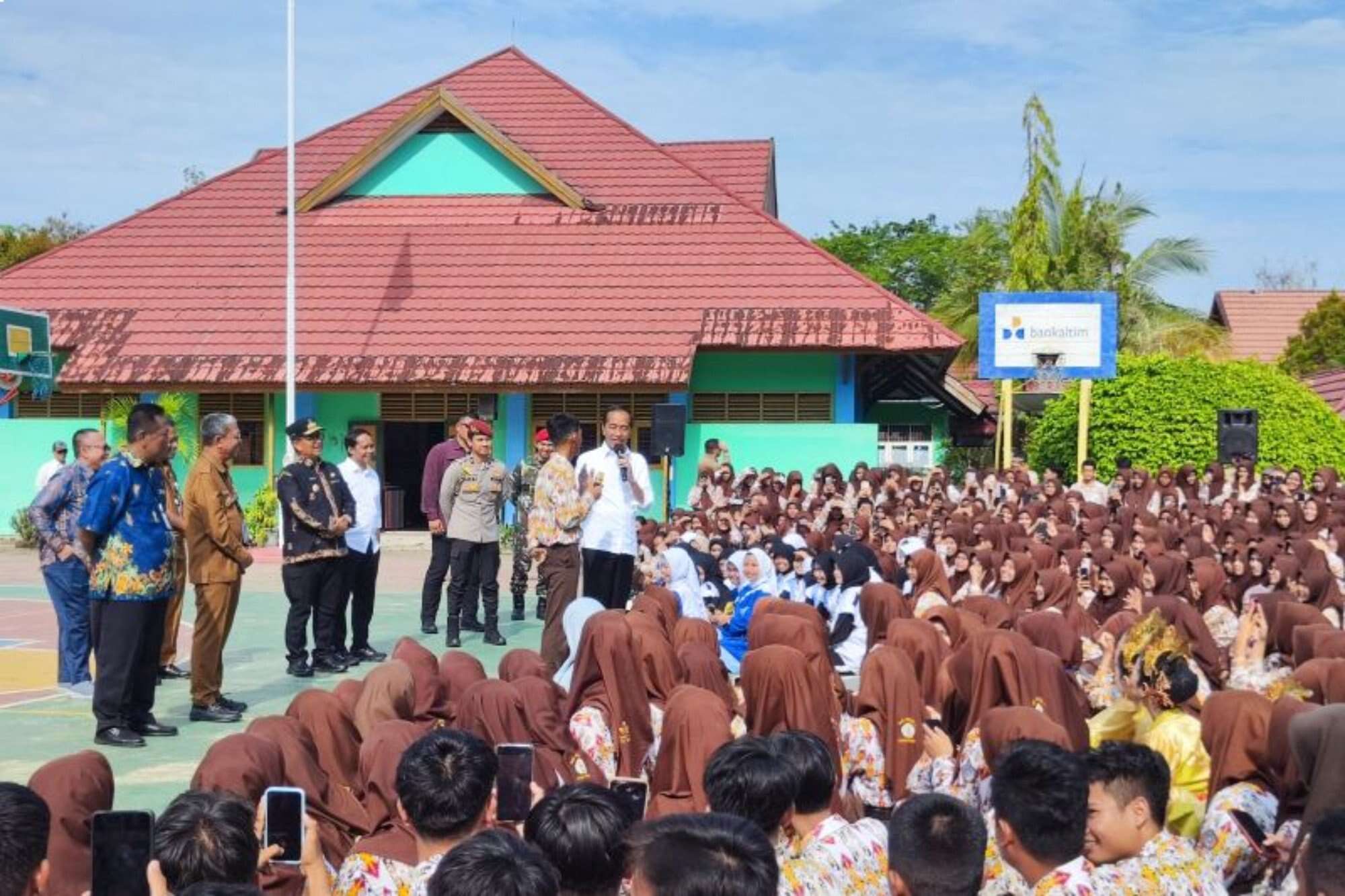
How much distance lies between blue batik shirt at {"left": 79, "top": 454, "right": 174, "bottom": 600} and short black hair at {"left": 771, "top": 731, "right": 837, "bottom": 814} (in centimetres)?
409

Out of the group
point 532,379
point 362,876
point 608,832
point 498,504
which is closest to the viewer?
point 608,832

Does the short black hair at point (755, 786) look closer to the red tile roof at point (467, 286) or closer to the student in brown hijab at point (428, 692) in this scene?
the student in brown hijab at point (428, 692)

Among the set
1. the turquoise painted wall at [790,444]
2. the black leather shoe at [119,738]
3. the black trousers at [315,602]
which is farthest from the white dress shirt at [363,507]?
the turquoise painted wall at [790,444]

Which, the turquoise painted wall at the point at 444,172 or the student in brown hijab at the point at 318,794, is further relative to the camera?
the turquoise painted wall at the point at 444,172

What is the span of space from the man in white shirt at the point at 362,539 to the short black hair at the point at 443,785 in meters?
5.96

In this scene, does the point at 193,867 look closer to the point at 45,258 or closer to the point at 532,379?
the point at 532,379

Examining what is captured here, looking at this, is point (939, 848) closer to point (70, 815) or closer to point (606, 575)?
point (70, 815)

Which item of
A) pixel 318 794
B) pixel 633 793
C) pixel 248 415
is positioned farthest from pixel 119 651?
pixel 248 415

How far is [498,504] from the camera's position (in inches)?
411

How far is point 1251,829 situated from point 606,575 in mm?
5263

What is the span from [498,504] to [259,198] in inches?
599

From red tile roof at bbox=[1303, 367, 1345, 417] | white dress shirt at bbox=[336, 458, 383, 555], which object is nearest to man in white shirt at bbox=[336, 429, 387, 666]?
white dress shirt at bbox=[336, 458, 383, 555]

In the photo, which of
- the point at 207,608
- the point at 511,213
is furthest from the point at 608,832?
the point at 511,213

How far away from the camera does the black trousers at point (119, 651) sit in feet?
22.6
